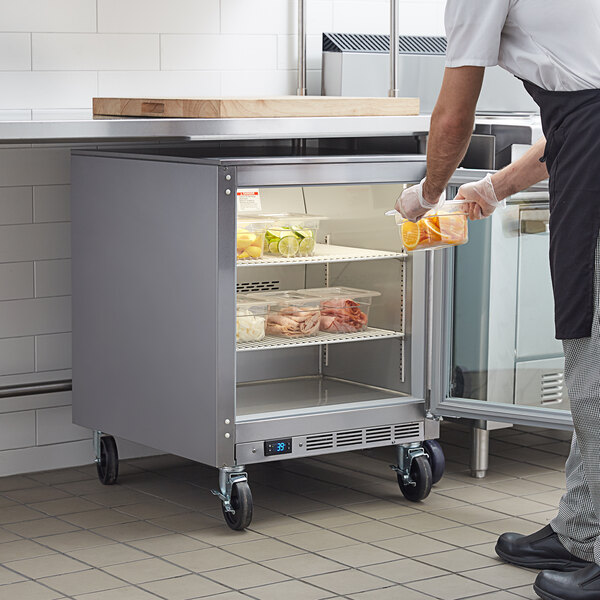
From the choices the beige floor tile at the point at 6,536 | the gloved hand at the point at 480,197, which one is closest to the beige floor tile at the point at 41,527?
the beige floor tile at the point at 6,536

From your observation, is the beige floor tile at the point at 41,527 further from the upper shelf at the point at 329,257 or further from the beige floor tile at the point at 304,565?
the upper shelf at the point at 329,257

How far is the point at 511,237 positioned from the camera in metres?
4.18

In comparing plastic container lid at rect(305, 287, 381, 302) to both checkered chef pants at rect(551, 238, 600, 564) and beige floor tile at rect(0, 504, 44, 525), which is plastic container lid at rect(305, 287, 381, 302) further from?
checkered chef pants at rect(551, 238, 600, 564)

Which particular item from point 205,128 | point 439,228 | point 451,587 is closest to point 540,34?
point 439,228

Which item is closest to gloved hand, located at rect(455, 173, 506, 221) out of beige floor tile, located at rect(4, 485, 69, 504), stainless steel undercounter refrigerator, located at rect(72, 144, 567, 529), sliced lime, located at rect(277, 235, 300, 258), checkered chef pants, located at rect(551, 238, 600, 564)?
checkered chef pants, located at rect(551, 238, 600, 564)

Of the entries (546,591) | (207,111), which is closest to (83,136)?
(207,111)

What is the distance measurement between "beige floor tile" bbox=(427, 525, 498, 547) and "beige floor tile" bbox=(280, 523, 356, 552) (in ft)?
0.91

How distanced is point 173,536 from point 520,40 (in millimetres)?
1883

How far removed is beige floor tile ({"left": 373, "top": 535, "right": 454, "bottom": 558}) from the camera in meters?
3.62

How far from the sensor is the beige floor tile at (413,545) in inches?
142

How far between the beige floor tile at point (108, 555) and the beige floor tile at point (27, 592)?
22 centimetres

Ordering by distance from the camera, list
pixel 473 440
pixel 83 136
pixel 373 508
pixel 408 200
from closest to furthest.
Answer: pixel 408 200 → pixel 83 136 → pixel 373 508 → pixel 473 440

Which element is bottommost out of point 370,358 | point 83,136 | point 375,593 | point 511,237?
point 375,593

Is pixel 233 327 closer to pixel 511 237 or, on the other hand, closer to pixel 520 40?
pixel 511 237
